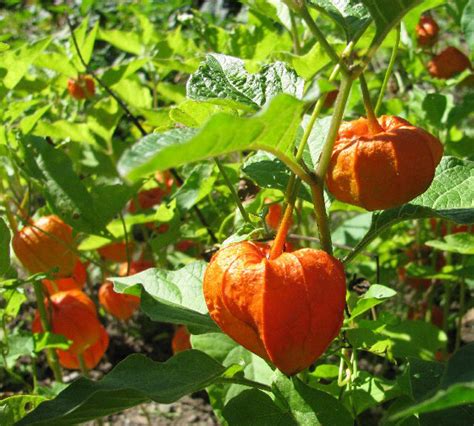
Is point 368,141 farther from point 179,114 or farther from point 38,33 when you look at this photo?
point 38,33

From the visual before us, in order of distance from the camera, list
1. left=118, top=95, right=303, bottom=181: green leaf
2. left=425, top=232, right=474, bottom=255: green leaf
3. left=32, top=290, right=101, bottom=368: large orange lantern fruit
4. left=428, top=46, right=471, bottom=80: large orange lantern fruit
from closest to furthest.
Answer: left=118, top=95, right=303, bottom=181: green leaf < left=425, top=232, right=474, bottom=255: green leaf < left=32, top=290, right=101, bottom=368: large orange lantern fruit < left=428, top=46, right=471, bottom=80: large orange lantern fruit

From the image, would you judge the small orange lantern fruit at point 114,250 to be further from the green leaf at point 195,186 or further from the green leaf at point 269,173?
the green leaf at point 269,173

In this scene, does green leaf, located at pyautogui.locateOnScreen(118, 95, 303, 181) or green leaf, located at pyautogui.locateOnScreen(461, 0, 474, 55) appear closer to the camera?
green leaf, located at pyautogui.locateOnScreen(118, 95, 303, 181)

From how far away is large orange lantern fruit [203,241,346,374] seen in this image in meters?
0.57

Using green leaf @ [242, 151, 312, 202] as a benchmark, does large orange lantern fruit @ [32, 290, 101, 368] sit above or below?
below

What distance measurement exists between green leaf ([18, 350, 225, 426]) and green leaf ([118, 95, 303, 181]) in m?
0.26

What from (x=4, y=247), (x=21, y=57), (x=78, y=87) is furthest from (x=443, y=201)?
(x=78, y=87)

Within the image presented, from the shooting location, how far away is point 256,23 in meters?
1.48

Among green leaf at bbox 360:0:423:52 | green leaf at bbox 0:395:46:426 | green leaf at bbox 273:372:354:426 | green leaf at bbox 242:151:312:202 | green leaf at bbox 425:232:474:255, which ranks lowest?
green leaf at bbox 425:232:474:255

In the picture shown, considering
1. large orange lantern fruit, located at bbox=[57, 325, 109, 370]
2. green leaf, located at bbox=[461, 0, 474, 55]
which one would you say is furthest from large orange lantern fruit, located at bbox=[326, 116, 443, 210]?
large orange lantern fruit, located at bbox=[57, 325, 109, 370]

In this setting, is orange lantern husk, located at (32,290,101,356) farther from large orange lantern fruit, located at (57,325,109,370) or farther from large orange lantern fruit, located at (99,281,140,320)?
large orange lantern fruit, located at (99,281,140,320)

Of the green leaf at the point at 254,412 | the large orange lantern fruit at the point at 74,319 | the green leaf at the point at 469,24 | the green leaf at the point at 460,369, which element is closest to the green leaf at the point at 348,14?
the green leaf at the point at 460,369

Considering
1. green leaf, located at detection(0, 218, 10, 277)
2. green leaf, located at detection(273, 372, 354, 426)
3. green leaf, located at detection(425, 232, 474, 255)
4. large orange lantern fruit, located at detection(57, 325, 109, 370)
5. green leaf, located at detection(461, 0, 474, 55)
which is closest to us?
green leaf, located at detection(273, 372, 354, 426)

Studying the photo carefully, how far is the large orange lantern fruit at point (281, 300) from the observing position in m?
0.57
